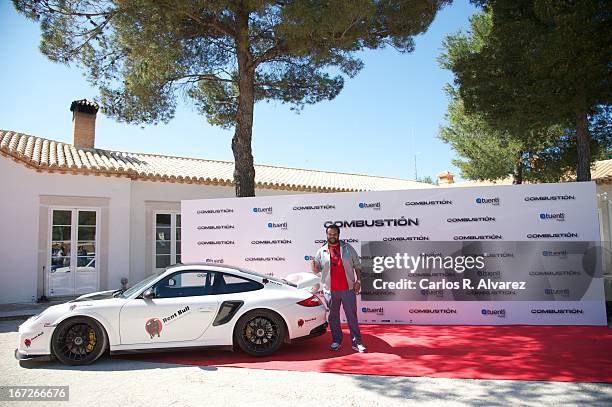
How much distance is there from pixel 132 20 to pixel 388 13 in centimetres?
566

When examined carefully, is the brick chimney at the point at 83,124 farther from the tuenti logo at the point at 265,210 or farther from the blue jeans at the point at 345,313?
the blue jeans at the point at 345,313

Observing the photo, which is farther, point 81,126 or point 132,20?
point 81,126

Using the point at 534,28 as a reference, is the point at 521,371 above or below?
below

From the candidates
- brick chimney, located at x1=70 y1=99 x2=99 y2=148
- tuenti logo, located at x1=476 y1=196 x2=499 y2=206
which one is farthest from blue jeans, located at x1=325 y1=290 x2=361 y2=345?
brick chimney, located at x1=70 y1=99 x2=99 y2=148

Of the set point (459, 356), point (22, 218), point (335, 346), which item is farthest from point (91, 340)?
point (22, 218)

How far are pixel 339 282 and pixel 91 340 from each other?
11.2ft

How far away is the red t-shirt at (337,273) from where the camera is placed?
6551 mm

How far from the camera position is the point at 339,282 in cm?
656

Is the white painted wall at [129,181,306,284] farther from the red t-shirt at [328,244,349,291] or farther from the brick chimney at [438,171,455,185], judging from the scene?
the brick chimney at [438,171,455,185]

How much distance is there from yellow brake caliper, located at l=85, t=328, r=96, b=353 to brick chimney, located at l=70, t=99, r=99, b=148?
11.5 meters

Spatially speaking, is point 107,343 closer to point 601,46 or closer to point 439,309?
point 439,309

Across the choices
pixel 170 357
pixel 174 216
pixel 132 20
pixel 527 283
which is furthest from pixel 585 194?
pixel 174 216

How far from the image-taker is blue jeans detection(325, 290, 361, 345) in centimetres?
641

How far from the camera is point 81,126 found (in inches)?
619
